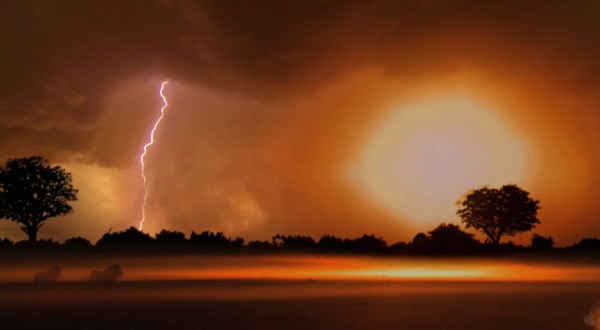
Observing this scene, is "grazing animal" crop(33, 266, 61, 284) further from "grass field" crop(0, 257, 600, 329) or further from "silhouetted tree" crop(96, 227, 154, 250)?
"silhouetted tree" crop(96, 227, 154, 250)

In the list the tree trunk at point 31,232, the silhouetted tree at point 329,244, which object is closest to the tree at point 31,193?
the tree trunk at point 31,232

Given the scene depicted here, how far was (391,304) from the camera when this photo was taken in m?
14.1

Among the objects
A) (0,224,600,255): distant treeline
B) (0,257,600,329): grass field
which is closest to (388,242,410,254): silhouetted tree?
(0,224,600,255): distant treeline

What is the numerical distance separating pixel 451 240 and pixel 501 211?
71.4 feet

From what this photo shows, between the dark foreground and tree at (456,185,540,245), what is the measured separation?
5778cm

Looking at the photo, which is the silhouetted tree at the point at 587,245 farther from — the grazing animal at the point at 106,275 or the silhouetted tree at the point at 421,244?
the grazing animal at the point at 106,275

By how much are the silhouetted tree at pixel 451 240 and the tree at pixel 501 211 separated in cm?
1763

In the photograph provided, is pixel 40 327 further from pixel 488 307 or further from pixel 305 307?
pixel 488 307

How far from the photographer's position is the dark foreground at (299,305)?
440 inches

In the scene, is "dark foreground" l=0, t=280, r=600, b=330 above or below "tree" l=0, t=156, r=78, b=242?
below

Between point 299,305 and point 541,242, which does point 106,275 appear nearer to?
point 299,305

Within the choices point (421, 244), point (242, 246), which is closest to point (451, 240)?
point (421, 244)

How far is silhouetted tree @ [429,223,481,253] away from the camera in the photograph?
179 ft

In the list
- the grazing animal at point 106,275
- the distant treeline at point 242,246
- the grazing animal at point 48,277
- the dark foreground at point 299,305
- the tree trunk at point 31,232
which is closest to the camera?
the dark foreground at point 299,305
